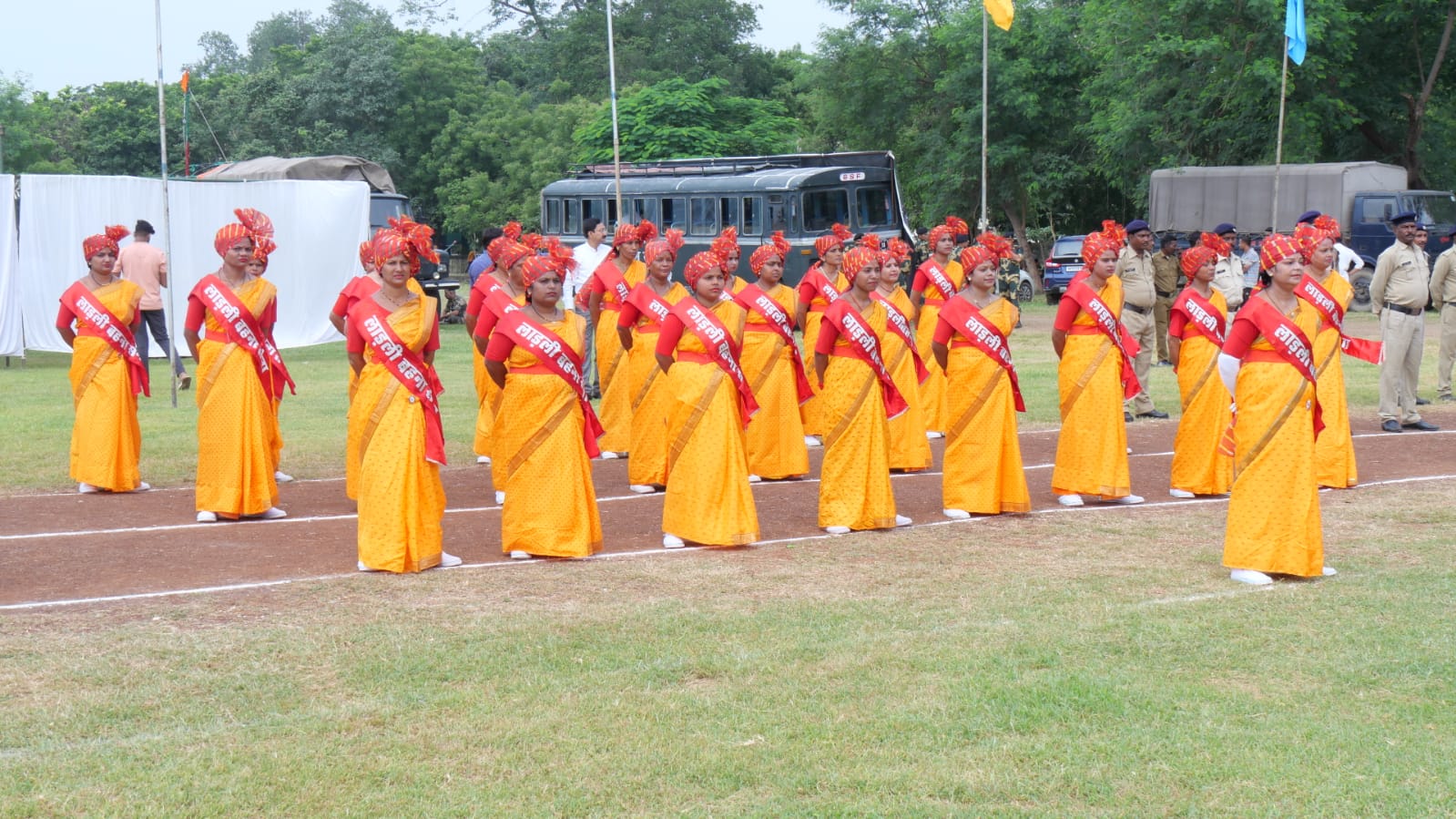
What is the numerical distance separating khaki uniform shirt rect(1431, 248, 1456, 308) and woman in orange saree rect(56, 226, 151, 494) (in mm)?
11695

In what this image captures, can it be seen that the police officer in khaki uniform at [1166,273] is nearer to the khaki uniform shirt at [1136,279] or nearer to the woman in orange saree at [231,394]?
the khaki uniform shirt at [1136,279]

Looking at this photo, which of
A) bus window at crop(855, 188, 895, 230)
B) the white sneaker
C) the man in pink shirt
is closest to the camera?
the white sneaker

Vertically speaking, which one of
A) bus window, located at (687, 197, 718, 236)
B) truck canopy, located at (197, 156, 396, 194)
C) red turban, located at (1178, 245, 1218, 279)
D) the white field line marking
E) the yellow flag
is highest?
the yellow flag

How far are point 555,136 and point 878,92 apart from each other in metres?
12.4

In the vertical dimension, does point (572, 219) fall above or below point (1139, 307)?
above

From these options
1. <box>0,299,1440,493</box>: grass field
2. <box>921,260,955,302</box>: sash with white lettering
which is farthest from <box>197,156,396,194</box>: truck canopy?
<box>921,260,955,302</box>: sash with white lettering

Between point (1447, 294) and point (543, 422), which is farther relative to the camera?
point (1447, 294)

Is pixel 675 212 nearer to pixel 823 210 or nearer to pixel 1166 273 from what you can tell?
pixel 823 210

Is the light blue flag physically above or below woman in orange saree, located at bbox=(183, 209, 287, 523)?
above

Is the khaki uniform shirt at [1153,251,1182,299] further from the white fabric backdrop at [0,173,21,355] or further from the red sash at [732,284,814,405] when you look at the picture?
the white fabric backdrop at [0,173,21,355]

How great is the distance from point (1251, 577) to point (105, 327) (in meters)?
7.88

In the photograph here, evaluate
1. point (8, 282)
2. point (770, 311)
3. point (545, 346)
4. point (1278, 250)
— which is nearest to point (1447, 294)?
point (770, 311)

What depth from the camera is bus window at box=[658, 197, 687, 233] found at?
29222 mm

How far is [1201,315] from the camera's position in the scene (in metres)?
10.8
